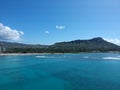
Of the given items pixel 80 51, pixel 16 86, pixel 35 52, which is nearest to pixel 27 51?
pixel 35 52

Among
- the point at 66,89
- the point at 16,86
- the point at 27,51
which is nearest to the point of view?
Answer: the point at 66,89

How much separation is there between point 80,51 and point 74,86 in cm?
10351

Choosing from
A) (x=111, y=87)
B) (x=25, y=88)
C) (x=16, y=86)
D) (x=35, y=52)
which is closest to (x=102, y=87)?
(x=111, y=87)

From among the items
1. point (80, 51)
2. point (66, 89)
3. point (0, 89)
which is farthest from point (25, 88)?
point (80, 51)

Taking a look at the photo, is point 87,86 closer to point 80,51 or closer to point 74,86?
point 74,86

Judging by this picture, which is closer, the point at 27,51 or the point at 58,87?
the point at 58,87

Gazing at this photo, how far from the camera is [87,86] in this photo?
19.0 metres

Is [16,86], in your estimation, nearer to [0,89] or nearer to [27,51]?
[0,89]

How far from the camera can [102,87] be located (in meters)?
18.6

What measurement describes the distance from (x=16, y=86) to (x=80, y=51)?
104m

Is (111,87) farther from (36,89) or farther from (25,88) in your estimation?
(25,88)

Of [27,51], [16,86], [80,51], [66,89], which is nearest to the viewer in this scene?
[66,89]

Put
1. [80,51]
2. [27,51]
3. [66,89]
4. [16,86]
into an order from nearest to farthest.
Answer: [66,89]
[16,86]
[27,51]
[80,51]

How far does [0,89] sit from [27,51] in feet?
293
